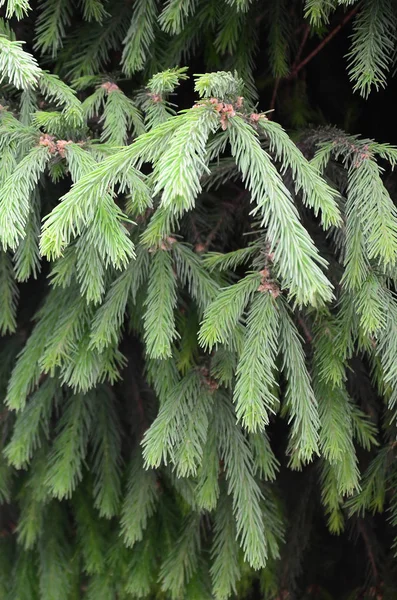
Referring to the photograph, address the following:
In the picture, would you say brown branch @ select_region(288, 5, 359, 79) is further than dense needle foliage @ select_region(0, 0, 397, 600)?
Yes

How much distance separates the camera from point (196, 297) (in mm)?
1442

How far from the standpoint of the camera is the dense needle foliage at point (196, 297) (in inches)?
45.1

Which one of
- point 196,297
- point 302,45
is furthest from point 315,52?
point 196,297

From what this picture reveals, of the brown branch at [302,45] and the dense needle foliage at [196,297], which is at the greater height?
the brown branch at [302,45]

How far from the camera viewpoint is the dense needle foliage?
3.76ft

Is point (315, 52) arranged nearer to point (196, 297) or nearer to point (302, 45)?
point (302, 45)

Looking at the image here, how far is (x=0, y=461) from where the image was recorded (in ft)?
6.25

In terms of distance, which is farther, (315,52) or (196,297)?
(315,52)

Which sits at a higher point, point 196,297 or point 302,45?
point 302,45

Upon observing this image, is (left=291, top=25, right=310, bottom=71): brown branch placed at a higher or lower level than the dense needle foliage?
higher

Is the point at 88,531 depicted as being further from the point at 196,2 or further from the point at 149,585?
the point at 196,2

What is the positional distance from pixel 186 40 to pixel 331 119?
613mm

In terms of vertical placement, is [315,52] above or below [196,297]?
above

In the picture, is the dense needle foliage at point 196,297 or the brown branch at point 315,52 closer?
the dense needle foliage at point 196,297
